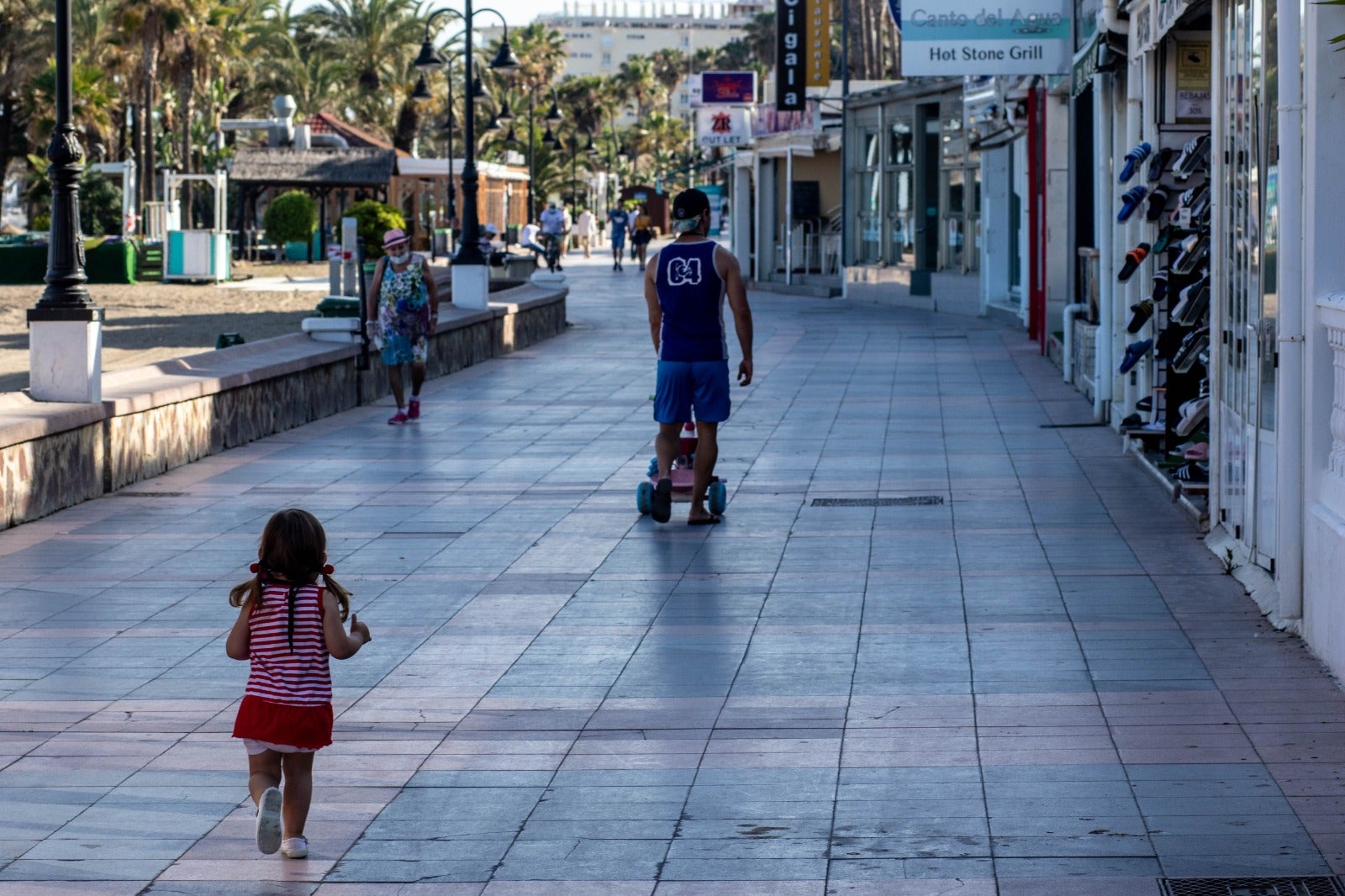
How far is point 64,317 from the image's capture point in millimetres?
12000

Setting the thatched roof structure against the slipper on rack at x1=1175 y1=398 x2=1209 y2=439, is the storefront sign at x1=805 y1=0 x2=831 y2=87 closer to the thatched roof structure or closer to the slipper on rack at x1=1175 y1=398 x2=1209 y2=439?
the thatched roof structure

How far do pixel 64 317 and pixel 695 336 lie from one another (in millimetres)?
4152

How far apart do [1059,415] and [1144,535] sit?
619cm

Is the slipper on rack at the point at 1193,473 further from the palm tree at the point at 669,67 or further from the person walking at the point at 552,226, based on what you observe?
the palm tree at the point at 669,67

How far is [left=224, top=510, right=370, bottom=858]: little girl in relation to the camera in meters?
4.96

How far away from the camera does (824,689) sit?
677 centimetres

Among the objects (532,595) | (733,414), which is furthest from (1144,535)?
(733,414)

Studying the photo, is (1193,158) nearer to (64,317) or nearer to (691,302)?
(691,302)

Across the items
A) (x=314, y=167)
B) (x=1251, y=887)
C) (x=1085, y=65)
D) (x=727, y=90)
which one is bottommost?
(x=1251, y=887)

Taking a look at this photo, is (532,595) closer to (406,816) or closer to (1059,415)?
(406,816)

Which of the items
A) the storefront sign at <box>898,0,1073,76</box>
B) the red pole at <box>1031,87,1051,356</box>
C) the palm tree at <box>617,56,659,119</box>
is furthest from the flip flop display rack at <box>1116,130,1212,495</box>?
the palm tree at <box>617,56,659,119</box>

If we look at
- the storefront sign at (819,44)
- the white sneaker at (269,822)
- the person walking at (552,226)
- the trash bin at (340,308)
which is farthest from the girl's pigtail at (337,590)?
the person walking at (552,226)

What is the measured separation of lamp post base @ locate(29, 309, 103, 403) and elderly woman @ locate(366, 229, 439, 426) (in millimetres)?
3865

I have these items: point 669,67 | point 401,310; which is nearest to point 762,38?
point 669,67
